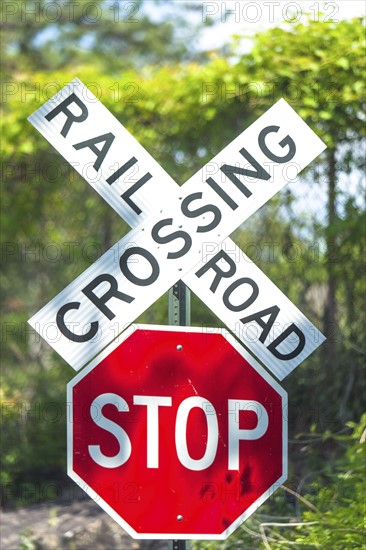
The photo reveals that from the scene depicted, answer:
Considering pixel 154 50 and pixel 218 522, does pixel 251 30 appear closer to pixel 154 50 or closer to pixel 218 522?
pixel 218 522

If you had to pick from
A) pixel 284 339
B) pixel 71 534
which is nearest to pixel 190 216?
pixel 284 339

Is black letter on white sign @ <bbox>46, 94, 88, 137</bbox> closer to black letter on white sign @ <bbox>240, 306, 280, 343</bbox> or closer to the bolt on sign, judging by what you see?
the bolt on sign

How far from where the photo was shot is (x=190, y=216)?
2926mm

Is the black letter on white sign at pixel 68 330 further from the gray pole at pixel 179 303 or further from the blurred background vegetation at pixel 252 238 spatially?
the blurred background vegetation at pixel 252 238

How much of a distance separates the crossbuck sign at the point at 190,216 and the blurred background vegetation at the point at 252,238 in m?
1.19

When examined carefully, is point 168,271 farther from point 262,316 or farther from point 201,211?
point 262,316

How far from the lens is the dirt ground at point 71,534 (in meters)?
5.49

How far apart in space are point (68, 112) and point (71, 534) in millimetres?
3409

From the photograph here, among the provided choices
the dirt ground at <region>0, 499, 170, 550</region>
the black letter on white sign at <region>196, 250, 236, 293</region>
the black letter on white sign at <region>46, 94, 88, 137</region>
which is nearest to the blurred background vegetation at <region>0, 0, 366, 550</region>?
the dirt ground at <region>0, 499, 170, 550</region>

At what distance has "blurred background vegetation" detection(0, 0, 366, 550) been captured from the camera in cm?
574

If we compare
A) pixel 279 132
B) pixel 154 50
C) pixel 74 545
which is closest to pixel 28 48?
pixel 154 50

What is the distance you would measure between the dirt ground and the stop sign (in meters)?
2.65

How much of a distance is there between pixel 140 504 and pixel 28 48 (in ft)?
60.5

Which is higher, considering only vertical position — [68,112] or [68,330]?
[68,112]
